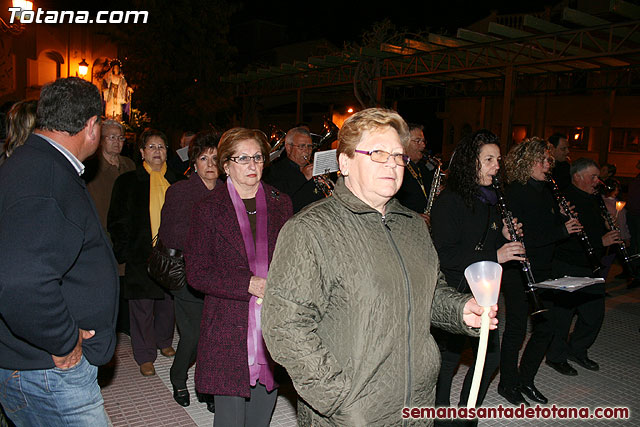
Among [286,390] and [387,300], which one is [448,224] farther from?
[286,390]

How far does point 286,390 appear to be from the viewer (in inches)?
188

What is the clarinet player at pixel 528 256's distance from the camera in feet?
13.8

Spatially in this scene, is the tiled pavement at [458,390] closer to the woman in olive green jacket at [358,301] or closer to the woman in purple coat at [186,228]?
the woman in purple coat at [186,228]

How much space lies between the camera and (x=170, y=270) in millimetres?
4121

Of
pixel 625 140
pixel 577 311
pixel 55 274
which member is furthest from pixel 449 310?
pixel 625 140

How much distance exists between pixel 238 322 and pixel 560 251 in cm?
382

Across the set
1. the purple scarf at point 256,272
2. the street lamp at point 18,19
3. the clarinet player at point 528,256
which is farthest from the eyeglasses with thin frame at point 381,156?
the street lamp at point 18,19

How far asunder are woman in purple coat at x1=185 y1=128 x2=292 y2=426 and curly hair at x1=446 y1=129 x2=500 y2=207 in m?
1.44

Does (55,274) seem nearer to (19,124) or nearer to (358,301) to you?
(358,301)

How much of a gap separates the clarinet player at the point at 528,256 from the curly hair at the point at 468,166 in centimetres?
78

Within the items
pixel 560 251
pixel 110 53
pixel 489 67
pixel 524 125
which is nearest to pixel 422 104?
pixel 524 125

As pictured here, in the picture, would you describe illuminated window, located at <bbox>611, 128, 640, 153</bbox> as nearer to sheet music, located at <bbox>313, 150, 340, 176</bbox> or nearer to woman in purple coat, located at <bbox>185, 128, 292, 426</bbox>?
sheet music, located at <bbox>313, 150, 340, 176</bbox>

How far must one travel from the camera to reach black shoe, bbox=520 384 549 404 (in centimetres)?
461

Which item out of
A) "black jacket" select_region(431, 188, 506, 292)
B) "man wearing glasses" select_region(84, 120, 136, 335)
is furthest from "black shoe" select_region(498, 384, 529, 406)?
"man wearing glasses" select_region(84, 120, 136, 335)
